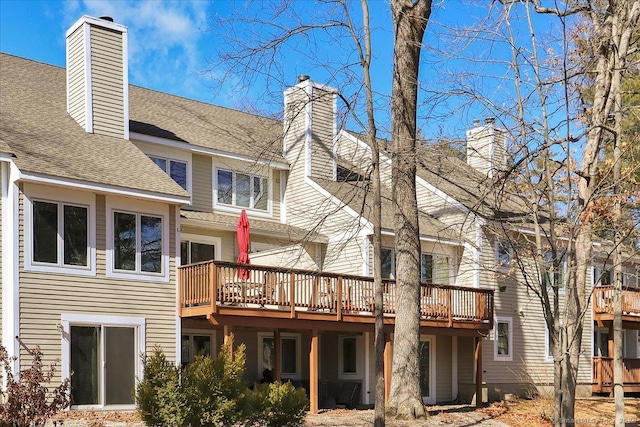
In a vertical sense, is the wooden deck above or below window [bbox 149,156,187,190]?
below

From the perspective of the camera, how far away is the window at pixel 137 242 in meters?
18.7

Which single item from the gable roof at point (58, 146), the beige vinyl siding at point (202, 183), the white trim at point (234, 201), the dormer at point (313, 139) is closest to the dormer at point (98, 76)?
the gable roof at point (58, 146)

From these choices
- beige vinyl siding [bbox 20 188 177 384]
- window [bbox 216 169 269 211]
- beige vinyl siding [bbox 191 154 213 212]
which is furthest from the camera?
window [bbox 216 169 269 211]

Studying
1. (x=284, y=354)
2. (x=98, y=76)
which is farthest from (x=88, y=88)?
(x=284, y=354)

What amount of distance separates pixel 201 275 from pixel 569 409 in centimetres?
851

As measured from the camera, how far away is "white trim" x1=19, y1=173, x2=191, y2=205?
16859mm

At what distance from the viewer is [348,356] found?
24.8 m

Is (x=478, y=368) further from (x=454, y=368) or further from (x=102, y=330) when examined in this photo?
(x=102, y=330)

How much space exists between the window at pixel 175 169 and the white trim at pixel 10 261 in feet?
18.8

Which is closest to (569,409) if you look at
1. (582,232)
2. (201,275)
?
(582,232)

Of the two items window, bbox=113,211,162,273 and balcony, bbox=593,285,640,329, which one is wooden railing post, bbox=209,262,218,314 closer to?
window, bbox=113,211,162,273

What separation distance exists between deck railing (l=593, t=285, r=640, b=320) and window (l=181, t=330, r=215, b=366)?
1473cm

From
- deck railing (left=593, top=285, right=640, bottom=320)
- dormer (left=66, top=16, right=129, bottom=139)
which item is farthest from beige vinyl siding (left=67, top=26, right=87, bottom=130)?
deck railing (left=593, top=285, right=640, bottom=320)

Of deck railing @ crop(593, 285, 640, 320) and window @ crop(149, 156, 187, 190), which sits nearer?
window @ crop(149, 156, 187, 190)
